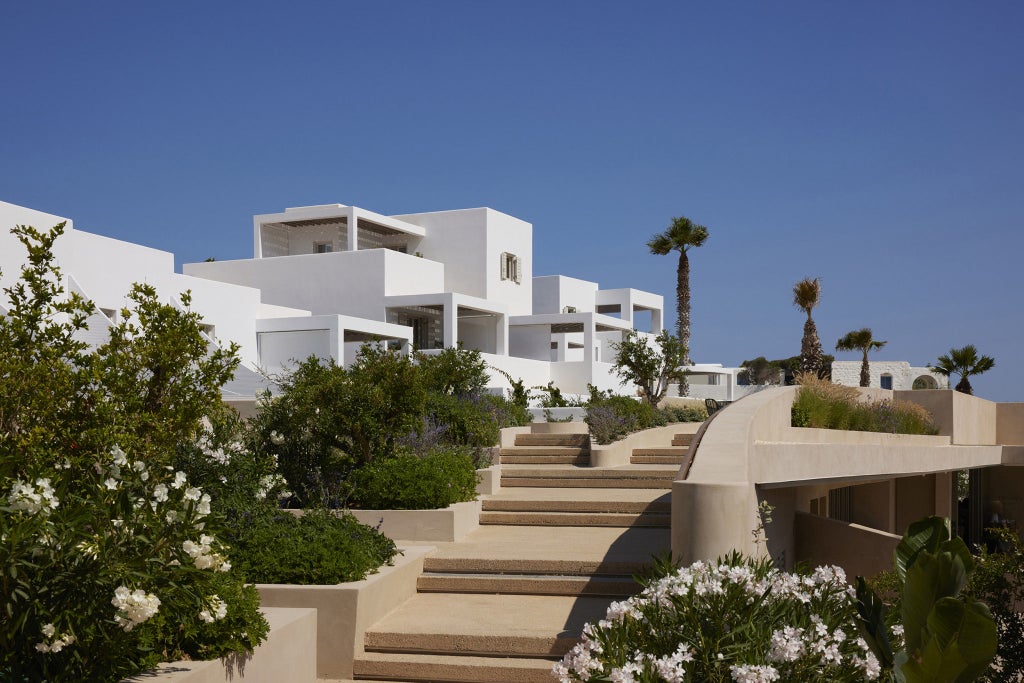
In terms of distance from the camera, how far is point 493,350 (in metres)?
39.8

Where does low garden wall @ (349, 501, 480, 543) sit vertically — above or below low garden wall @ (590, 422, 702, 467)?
below

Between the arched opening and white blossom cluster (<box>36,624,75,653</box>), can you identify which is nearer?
white blossom cluster (<box>36,624,75,653</box>)

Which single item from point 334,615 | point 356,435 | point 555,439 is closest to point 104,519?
point 334,615

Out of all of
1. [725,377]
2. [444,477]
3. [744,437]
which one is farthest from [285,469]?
[725,377]

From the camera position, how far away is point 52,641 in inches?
161

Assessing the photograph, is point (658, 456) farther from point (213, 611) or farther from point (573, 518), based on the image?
point (213, 611)

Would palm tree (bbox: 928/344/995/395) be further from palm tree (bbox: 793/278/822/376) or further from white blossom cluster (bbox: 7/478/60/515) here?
white blossom cluster (bbox: 7/478/60/515)

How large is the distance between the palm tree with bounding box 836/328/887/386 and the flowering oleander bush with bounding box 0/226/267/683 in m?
46.4

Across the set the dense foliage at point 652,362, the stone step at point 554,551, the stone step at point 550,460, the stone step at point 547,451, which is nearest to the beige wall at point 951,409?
the dense foliage at point 652,362

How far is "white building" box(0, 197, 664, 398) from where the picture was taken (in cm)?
2977

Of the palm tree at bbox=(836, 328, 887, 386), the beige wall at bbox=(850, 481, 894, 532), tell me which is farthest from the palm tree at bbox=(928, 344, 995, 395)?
the beige wall at bbox=(850, 481, 894, 532)

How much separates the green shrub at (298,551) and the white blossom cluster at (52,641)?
3087 mm

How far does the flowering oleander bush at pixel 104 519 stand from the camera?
4148 millimetres

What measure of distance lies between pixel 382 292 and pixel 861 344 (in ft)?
92.2
